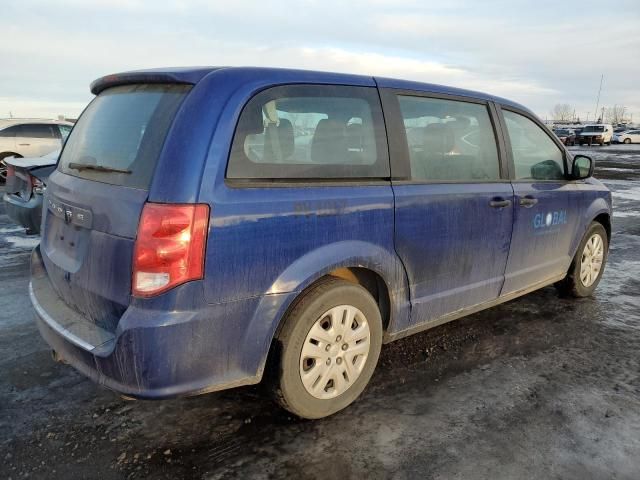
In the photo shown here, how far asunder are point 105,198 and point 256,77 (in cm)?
90

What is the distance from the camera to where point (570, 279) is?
4586 mm

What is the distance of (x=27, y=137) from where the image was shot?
12.5 m

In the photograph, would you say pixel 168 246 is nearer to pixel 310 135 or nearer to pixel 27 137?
pixel 310 135

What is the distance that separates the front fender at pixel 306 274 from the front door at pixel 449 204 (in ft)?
0.53

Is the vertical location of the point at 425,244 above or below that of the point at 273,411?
above

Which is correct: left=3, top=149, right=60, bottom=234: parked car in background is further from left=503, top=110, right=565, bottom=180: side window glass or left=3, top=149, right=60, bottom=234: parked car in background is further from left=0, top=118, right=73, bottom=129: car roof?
left=0, top=118, right=73, bottom=129: car roof

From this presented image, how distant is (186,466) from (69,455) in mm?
561

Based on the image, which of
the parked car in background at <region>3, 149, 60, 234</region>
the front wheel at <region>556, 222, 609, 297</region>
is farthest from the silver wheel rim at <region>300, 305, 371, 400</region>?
the parked car in background at <region>3, 149, 60, 234</region>

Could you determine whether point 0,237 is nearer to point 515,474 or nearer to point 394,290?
point 394,290

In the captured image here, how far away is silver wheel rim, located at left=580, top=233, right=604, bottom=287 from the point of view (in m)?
4.64

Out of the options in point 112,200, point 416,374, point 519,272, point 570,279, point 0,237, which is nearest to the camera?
point 112,200

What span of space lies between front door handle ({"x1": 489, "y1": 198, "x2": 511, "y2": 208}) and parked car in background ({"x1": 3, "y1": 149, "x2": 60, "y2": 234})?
4.10 metres

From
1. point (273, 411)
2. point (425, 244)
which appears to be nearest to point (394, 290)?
point (425, 244)

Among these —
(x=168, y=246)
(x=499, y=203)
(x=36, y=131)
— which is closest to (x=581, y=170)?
(x=499, y=203)
